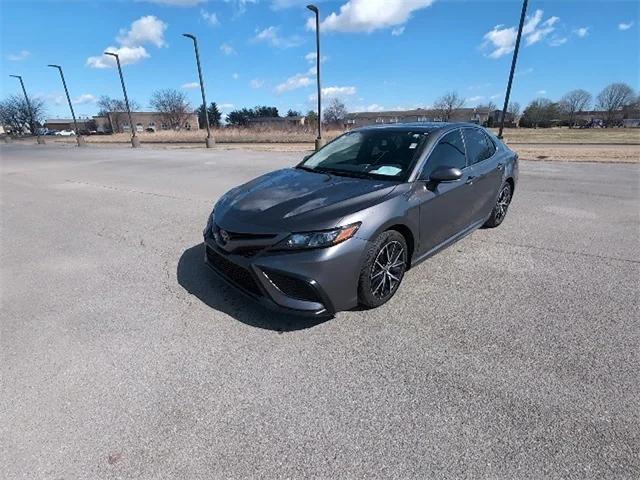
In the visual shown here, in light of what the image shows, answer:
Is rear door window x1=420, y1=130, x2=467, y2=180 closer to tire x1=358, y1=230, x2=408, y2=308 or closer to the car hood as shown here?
the car hood

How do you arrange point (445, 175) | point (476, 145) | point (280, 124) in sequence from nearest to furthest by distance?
1. point (445, 175)
2. point (476, 145)
3. point (280, 124)

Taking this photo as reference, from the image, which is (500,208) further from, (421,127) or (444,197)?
(444,197)

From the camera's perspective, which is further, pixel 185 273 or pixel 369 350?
pixel 185 273

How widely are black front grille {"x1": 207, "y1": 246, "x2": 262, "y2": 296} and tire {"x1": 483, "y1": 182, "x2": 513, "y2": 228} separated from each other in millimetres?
3654

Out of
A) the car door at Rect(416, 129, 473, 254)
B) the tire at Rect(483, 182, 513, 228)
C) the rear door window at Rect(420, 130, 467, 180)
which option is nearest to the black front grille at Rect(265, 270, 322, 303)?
the car door at Rect(416, 129, 473, 254)

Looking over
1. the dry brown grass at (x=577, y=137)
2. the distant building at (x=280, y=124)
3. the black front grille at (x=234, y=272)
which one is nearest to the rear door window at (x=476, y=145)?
the black front grille at (x=234, y=272)

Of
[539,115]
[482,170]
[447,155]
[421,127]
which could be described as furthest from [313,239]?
[539,115]

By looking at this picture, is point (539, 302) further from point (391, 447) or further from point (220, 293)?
point (220, 293)

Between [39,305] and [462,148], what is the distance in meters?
4.60

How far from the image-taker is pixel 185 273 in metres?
4.13

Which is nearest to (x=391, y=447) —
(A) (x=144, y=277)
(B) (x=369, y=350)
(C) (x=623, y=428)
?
(B) (x=369, y=350)

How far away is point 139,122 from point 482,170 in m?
122

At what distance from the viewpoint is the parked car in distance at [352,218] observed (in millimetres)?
2803

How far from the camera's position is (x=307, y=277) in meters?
2.72
